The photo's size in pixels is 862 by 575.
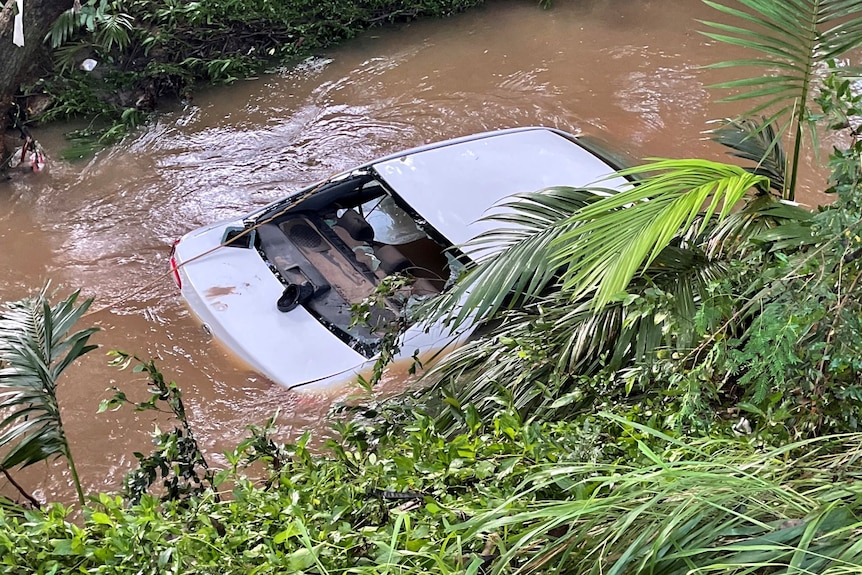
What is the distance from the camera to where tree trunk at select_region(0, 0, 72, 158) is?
Result: 19.2ft

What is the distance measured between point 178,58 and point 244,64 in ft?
1.97

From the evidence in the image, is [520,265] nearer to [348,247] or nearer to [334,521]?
[334,521]

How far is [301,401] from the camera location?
133 inches

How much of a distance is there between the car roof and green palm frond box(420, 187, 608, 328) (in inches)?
31.4

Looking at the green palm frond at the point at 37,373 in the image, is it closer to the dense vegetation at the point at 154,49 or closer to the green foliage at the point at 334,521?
the green foliage at the point at 334,521

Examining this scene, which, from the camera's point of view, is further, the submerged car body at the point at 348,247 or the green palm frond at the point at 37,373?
the submerged car body at the point at 348,247

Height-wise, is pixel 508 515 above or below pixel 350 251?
above

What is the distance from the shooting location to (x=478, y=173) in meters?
3.92

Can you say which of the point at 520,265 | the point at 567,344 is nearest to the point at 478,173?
the point at 520,265

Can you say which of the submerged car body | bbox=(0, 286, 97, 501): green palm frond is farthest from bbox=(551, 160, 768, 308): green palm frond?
bbox=(0, 286, 97, 501): green palm frond

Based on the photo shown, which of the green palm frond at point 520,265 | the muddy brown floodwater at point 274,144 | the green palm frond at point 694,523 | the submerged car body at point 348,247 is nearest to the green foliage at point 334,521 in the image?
the green palm frond at point 694,523

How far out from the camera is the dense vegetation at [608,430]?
1.27m

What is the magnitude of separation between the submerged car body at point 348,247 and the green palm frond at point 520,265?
50 centimetres

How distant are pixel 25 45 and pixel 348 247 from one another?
416cm
